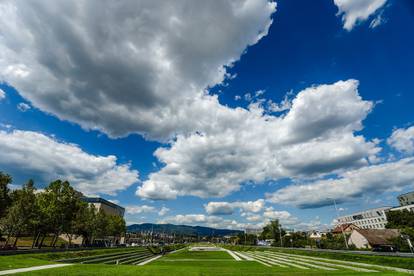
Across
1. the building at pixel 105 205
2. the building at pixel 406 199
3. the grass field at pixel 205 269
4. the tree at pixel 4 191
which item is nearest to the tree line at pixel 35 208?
the tree at pixel 4 191

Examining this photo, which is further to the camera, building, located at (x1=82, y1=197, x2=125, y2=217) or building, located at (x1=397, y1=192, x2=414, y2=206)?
building, located at (x1=397, y1=192, x2=414, y2=206)

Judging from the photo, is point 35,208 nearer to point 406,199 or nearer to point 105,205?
point 105,205

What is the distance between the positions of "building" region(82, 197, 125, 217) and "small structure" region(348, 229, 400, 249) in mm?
102690

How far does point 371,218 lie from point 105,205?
572 ft

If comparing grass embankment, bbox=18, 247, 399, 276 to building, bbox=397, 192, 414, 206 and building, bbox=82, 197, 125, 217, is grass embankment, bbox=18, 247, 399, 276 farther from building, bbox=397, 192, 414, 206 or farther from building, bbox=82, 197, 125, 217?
building, bbox=397, 192, 414, 206

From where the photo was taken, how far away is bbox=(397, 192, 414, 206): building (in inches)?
5807

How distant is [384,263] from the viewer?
94.2 feet

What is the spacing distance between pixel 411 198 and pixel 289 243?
100m

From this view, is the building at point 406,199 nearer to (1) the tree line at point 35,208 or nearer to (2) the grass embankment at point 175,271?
(2) the grass embankment at point 175,271

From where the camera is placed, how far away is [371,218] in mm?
163875

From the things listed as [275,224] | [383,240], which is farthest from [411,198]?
[383,240]

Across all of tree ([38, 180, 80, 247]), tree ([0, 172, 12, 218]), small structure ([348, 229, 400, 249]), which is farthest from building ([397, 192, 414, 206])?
tree ([0, 172, 12, 218])

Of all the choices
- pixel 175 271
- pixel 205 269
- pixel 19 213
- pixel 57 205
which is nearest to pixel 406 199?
pixel 205 269

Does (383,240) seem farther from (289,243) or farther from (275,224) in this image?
(275,224)
